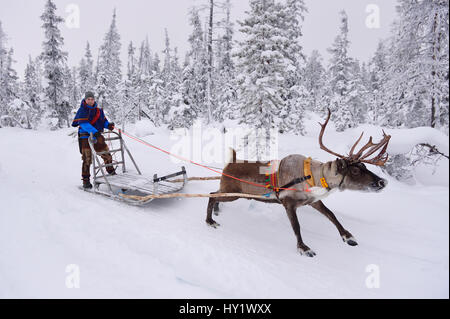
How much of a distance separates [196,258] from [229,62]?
24.8 meters

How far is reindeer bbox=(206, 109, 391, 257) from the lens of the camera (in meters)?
3.35

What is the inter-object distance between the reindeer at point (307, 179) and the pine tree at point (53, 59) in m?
26.3

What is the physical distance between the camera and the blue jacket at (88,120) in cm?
609

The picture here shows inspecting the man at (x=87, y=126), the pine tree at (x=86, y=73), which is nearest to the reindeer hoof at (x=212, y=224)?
the man at (x=87, y=126)

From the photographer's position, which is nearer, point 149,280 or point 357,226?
point 149,280

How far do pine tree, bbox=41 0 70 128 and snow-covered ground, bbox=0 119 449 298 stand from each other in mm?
23530

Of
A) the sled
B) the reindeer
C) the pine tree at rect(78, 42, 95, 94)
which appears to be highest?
the pine tree at rect(78, 42, 95, 94)

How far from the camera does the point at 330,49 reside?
2741 centimetres

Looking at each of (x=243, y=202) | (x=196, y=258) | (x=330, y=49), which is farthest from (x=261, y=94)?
(x=330, y=49)

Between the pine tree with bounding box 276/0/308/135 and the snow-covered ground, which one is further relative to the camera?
the pine tree with bounding box 276/0/308/135

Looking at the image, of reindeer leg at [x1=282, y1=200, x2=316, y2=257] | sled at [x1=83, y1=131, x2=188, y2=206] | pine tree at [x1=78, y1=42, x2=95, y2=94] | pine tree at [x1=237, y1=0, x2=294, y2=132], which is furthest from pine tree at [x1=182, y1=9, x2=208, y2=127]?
pine tree at [x1=78, y1=42, x2=95, y2=94]

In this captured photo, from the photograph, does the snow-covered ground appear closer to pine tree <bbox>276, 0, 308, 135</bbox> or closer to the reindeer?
the reindeer

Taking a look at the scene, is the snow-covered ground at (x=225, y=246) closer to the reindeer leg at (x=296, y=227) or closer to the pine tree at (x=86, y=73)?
the reindeer leg at (x=296, y=227)
